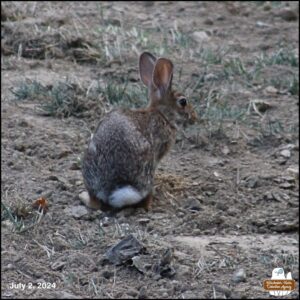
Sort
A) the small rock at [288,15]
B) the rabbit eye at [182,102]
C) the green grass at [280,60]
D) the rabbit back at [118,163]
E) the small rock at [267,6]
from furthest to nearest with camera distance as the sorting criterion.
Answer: the small rock at [267,6] → the small rock at [288,15] → the green grass at [280,60] → the rabbit eye at [182,102] → the rabbit back at [118,163]

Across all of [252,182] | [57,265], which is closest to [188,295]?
[57,265]

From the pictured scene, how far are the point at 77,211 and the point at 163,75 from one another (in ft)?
3.96

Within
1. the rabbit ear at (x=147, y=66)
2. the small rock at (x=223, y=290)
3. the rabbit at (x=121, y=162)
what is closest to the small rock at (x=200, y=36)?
the rabbit ear at (x=147, y=66)

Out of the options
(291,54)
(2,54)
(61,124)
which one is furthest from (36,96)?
(291,54)

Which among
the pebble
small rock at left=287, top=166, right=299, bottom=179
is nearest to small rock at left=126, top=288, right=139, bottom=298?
the pebble

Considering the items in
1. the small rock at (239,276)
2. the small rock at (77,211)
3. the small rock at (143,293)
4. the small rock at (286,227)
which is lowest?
the small rock at (286,227)

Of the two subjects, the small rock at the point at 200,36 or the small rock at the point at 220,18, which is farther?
the small rock at the point at 220,18

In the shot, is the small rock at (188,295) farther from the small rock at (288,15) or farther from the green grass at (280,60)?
the small rock at (288,15)

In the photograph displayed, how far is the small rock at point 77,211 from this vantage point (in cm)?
619

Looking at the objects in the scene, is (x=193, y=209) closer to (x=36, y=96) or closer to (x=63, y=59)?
(x=36, y=96)

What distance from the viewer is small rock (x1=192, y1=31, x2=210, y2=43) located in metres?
9.55

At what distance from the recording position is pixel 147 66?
715 centimetres

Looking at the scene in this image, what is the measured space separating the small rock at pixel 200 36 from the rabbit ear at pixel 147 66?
2.42 m

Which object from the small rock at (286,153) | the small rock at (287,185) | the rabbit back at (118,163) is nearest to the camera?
the rabbit back at (118,163)
